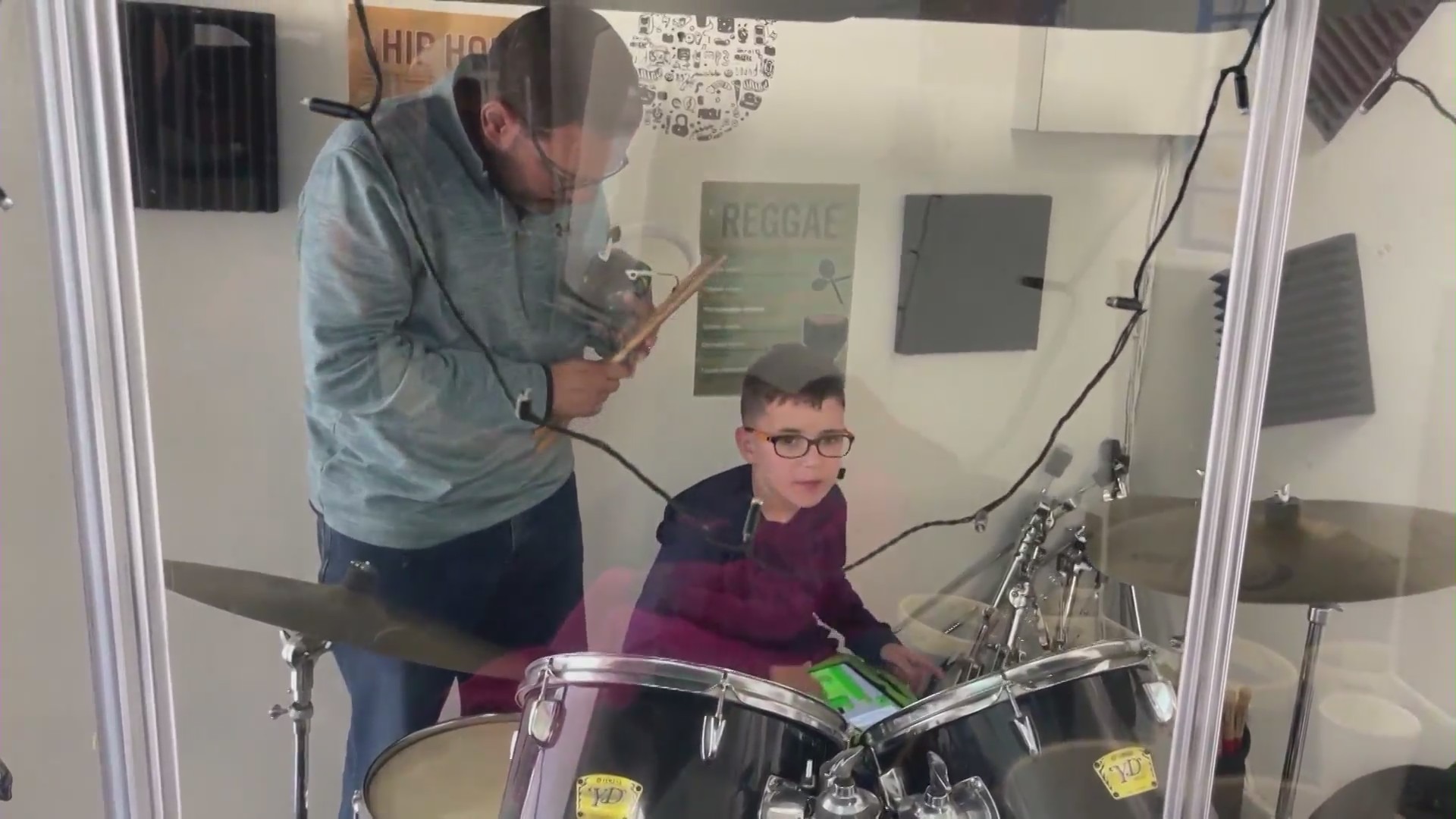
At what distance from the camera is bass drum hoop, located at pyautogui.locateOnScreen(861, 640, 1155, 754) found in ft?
3.07

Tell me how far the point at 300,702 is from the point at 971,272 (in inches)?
35.3

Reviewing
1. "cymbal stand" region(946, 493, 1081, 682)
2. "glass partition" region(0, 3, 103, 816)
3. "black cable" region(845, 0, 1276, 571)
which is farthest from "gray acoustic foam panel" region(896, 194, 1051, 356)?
"glass partition" region(0, 3, 103, 816)

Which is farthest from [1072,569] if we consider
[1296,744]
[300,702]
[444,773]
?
[300,702]

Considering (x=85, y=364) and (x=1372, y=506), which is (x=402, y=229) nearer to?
(x=85, y=364)

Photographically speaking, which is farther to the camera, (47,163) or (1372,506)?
(1372,506)

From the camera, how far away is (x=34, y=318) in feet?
2.89

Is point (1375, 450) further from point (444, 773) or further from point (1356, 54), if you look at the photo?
point (444, 773)

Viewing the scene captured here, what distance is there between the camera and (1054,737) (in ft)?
3.06

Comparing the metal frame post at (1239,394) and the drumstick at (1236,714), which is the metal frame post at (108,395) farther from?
the drumstick at (1236,714)

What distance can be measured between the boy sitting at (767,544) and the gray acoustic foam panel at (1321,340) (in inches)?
17.7

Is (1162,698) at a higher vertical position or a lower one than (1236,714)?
higher

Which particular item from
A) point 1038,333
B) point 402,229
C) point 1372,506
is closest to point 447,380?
point 402,229

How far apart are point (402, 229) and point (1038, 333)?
77 centimetres

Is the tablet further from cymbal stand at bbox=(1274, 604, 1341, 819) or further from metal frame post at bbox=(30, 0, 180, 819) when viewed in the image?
metal frame post at bbox=(30, 0, 180, 819)
